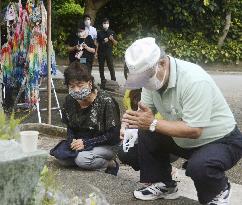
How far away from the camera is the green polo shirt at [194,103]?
3.54 metres

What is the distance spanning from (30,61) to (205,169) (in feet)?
12.6

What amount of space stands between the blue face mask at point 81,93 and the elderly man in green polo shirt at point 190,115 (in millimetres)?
921

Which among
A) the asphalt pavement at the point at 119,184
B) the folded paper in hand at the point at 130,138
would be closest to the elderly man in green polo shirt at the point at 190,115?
the folded paper in hand at the point at 130,138

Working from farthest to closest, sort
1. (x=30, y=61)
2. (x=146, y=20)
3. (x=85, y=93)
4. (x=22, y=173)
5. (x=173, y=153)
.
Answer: (x=146, y=20) < (x=30, y=61) < (x=85, y=93) < (x=173, y=153) < (x=22, y=173)

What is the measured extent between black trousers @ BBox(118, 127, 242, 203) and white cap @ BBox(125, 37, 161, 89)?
22.8 inches

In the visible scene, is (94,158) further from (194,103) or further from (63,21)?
(63,21)

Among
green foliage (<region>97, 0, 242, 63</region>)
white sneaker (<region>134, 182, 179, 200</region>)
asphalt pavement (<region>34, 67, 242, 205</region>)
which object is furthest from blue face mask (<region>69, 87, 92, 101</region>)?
green foliage (<region>97, 0, 242, 63</region>)

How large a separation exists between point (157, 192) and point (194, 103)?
97 centimetres

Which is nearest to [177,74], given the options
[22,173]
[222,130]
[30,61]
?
[222,130]

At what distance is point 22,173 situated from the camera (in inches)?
91.3

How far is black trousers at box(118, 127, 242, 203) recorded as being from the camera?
3.63 meters

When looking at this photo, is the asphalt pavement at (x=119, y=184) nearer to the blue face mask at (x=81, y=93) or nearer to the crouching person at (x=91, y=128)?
the crouching person at (x=91, y=128)

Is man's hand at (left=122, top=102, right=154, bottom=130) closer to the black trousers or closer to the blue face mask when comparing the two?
the black trousers

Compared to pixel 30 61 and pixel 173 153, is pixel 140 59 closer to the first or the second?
pixel 173 153
